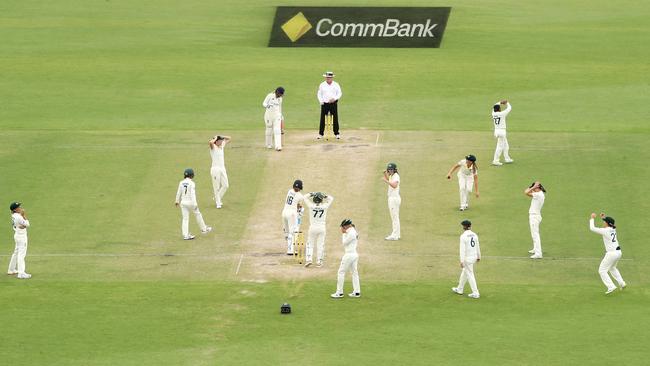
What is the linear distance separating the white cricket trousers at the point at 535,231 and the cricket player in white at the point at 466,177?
3.56 m

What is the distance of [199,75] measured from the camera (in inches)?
2635

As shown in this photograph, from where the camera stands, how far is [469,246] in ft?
129

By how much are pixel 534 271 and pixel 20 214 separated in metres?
15.7

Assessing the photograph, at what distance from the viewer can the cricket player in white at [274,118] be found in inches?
2020

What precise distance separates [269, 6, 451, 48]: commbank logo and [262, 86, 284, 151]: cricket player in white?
19.1m

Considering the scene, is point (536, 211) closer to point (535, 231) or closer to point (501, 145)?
point (535, 231)

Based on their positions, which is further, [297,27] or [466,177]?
[297,27]

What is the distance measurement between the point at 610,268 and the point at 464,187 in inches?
310

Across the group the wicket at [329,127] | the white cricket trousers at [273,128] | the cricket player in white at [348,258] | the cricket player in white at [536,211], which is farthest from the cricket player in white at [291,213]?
the wicket at [329,127]

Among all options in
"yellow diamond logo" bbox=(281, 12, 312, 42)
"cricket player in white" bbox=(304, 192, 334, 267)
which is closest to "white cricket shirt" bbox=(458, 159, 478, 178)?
"cricket player in white" bbox=(304, 192, 334, 267)

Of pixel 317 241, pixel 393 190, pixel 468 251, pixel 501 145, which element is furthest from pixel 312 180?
pixel 468 251

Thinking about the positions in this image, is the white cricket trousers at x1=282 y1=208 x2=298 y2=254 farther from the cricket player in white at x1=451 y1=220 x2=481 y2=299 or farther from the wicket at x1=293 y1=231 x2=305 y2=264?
the cricket player in white at x1=451 y1=220 x2=481 y2=299

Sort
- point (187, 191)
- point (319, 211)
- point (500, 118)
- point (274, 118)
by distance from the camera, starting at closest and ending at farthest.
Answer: point (319, 211), point (187, 191), point (500, 118), point (274, 118)

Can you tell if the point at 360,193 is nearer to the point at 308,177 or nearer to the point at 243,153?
the point at 308,177
